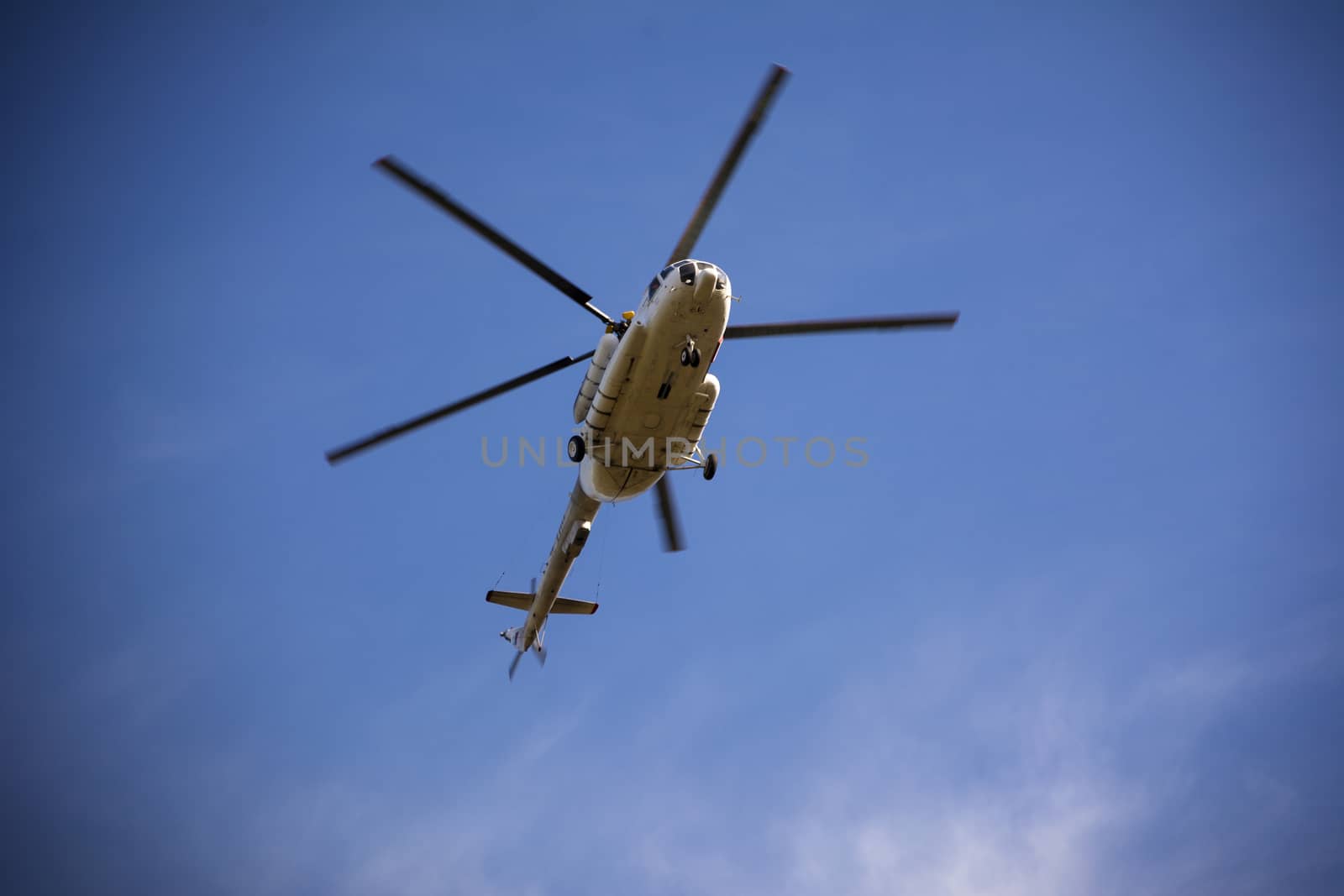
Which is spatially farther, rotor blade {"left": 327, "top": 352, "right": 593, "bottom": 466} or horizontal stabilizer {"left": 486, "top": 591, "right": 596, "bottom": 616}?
horizontal stabilizer {"left": 486, "top": 591, "right": 596, "bottom": 616}

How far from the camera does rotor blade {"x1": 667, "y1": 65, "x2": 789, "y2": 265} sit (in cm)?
1772

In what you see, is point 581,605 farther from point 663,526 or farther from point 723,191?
point 723,191

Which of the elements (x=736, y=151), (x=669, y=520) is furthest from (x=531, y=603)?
(x=736, y=151)

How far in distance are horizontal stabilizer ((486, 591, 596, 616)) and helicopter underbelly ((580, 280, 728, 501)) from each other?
6166mm

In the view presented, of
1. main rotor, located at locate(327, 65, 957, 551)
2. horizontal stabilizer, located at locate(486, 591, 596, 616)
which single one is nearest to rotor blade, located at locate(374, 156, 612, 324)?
main rotor, located at locate(327, 65, 957, 551)

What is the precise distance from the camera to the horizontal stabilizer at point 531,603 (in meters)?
29.6

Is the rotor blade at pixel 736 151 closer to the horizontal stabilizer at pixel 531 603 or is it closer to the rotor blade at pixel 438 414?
the rotor blade at pixel 438 414

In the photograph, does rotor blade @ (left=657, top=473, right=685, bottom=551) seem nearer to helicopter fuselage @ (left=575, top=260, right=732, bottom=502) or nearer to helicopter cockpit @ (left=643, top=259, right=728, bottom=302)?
helicopter fuselage @ (left=575, top=260, right=732, bottom=502)

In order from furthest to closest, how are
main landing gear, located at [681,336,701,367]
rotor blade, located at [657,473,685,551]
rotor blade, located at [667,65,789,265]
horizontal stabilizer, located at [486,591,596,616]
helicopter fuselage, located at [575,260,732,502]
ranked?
horizontal stabilizer, located at [486,591,596,616], rotor blade, located at [657,473,685,551], main landing gear, located at [681,336,701,367], helicopter fuselage, located at [575,260,732,502], rotor blade, located at [667,65,789,265]

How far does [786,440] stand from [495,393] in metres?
9.33

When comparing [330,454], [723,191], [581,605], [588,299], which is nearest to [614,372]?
[588,299]

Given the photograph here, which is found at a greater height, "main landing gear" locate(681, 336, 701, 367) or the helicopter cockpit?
the helicopter cockpit

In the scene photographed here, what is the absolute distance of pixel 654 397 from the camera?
21.9 metres

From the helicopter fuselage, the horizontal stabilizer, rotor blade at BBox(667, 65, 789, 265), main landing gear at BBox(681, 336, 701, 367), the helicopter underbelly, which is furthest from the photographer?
the horizontal stabilizer
